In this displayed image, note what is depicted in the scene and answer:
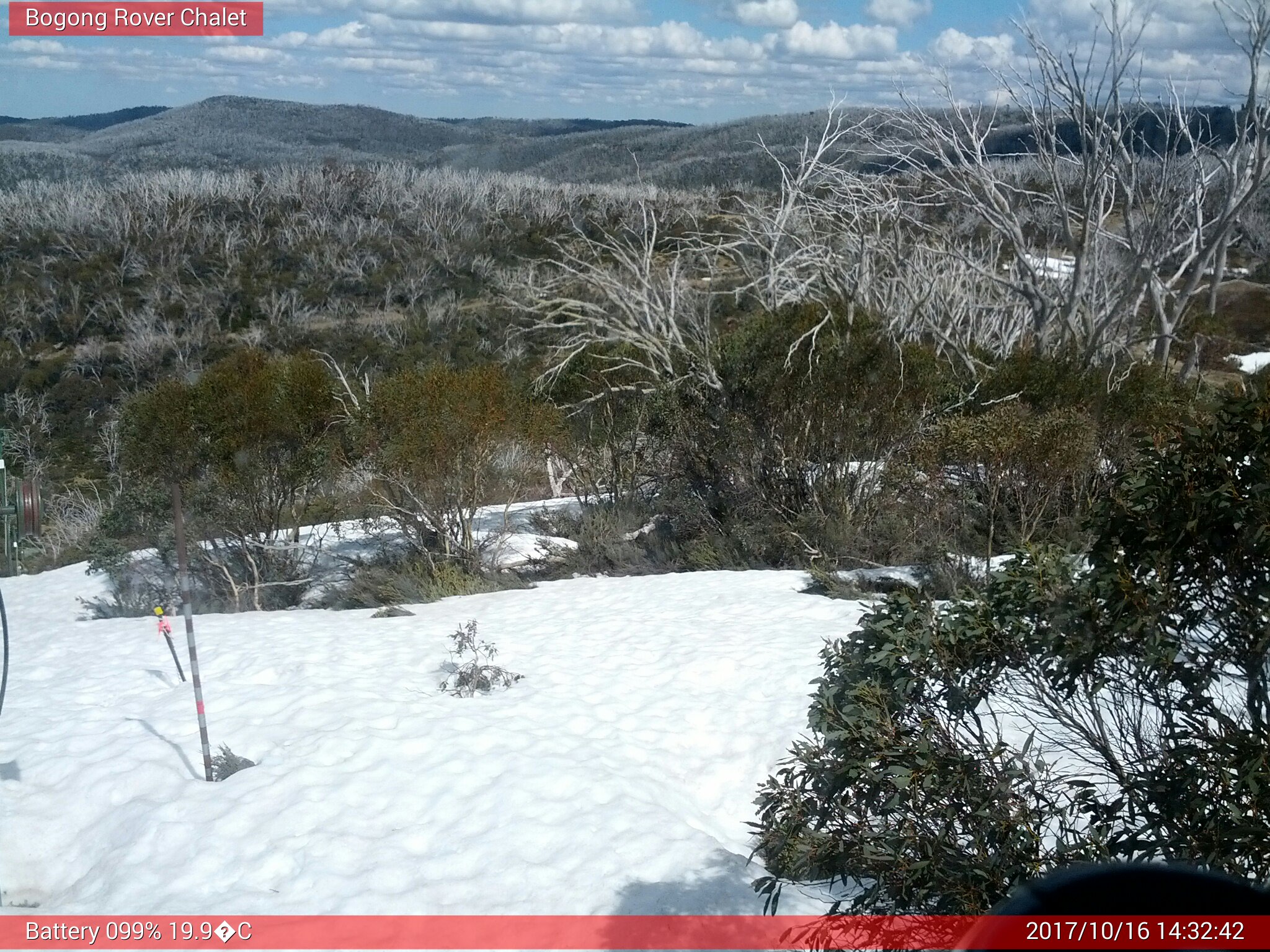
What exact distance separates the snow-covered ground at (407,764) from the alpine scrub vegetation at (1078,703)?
1407 mm

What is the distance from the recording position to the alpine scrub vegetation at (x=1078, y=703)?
8.83 feet

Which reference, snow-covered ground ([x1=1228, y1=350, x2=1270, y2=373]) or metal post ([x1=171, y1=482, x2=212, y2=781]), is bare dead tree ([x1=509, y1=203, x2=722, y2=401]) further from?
snow-covered ground ([x1=1228, y1=350, x2=1270, y2=373])

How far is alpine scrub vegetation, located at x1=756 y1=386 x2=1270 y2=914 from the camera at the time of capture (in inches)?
106

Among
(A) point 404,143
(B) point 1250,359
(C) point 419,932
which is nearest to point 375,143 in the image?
(A) point 404,143

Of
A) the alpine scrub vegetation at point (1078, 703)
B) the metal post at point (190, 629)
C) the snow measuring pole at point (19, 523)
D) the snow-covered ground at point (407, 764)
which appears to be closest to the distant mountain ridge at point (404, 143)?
the snow measuring pole at point (19, 523)

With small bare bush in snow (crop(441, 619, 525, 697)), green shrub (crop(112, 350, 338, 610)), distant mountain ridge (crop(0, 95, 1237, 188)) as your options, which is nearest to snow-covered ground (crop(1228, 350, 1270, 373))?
distant mountain ridge (crop(0, 95, 1237, 188))

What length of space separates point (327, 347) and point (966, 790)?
26797 millimetres

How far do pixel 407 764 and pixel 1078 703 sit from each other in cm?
364

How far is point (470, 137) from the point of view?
5334 cm

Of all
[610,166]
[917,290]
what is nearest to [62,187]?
[610,166]

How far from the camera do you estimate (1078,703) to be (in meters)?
3.49

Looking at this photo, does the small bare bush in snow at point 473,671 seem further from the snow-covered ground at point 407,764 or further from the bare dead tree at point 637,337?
the bare dead tree at point 637,337

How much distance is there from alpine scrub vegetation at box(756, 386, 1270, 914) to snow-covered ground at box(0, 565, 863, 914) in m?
1.41

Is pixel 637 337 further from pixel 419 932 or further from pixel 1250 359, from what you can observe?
pixel 1250 359
